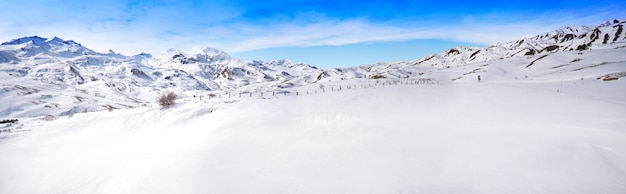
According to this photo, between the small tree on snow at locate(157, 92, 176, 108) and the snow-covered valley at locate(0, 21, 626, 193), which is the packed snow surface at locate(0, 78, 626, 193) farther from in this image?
the small tree on snow at locate(157, 92, 176, 108)

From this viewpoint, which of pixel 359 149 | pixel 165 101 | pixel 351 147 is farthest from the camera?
pixel 165 101

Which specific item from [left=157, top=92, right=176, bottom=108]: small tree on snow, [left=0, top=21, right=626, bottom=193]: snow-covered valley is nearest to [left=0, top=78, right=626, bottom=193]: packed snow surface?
[left=0, top=21, right=626, bottom=193]: snow-covered valley

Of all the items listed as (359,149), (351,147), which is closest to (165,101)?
(351,147)

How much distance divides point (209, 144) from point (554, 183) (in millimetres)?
13363

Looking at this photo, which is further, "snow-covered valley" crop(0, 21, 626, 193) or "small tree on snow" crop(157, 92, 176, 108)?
"small tree on snow" crop(157, 92, 176, 108)

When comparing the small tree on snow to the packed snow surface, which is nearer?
the packed snow surface

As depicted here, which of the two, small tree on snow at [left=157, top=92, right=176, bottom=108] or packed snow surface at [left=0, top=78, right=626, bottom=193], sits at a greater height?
small tree on snow at [left=157, top=92, right=176, bottom=108]

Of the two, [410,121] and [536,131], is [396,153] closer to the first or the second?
[410,121]

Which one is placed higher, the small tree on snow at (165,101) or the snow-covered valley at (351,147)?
the small tree on snow at (165,101)

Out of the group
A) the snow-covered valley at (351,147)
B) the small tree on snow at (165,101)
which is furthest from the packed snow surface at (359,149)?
the small tree on snow at (165,101)

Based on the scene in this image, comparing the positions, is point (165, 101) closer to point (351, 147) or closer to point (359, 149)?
point (351, 147)

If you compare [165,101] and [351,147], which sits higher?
[165,101]

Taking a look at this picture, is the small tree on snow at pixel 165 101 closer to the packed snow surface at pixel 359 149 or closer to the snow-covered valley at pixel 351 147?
the snow-covered valley at pixel 351 147

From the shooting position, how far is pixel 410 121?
45.2 ft
